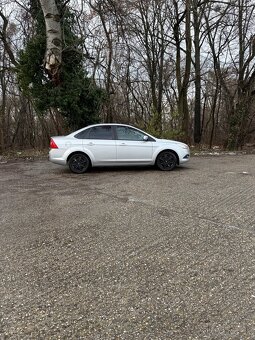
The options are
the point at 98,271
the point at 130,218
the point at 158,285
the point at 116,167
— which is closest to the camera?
the point at 158,285

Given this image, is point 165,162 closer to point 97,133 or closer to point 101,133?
point 101,133

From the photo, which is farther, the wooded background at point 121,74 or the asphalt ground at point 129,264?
the wooded background at point 121,74

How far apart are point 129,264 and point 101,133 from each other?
6102 mm

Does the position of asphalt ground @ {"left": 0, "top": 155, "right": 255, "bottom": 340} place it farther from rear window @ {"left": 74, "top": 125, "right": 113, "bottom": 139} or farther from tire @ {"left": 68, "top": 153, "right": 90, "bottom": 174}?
rear window @ {"left": 74, "top": 125, "right": 113, "bottom": 139}

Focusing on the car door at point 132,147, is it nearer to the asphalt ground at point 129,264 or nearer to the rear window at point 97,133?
the rear window at point 97,133

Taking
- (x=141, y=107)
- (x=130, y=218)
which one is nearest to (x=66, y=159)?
(x=130, y=218)

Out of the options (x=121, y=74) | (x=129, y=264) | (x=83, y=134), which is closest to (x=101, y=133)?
(x=83, y=134)

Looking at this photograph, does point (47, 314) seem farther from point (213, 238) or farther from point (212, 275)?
point (213, 238)

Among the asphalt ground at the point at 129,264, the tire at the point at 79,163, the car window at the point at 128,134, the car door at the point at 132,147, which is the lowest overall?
the asphalt ground at the point at 129,264

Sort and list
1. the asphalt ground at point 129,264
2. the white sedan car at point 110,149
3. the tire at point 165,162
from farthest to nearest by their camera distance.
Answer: the tire at point 165,162, the white sedan car at point 110,149, the asphalt ground at point 129,264

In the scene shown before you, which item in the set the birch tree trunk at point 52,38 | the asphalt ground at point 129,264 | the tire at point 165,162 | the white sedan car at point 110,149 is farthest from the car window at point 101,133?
the birch tree trunk at point 52,38

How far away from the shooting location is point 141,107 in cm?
2364

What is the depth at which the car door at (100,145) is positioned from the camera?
893 cm

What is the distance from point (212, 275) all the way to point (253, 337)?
2.92 ft
